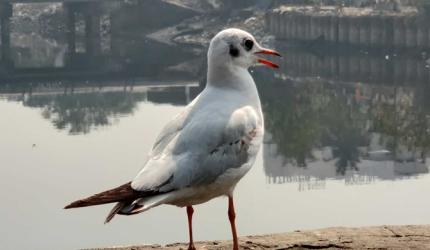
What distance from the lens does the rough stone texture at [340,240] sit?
5461mm

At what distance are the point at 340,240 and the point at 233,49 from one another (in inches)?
Result: 51.6

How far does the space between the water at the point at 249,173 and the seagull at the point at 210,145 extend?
8.32 m

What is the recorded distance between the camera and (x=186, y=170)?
4.49 m

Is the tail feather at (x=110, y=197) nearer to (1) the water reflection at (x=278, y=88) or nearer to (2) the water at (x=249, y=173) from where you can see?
(2) the water at (x=249, y=173)

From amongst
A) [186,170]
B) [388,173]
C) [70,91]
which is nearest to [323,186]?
[388,173]

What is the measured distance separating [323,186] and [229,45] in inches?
612

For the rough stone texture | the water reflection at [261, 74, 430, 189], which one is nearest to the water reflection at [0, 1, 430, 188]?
the water reflection at [261, 74, 430, 189]

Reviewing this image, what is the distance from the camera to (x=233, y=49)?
4.98m

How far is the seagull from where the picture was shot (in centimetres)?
434

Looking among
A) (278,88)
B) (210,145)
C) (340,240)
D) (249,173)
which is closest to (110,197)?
(210,145)

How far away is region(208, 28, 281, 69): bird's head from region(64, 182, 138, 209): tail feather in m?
0.95

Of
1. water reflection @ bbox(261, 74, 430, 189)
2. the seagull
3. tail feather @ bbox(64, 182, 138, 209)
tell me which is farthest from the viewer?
water reflection @ bbox(261, 74, 430, 189)

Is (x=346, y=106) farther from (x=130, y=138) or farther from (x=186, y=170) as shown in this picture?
(x=186, y=170)

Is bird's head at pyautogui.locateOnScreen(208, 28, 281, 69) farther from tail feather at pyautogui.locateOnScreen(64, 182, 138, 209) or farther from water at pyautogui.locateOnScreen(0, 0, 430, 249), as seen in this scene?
water at pyautogui.locateOnScreen(0, 0, 430, 249)
